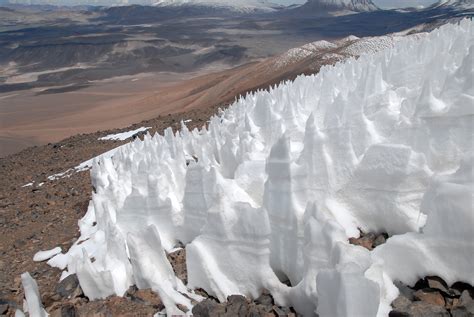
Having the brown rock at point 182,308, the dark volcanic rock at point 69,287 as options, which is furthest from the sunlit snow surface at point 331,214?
the dark volcanic rock at point 69,287

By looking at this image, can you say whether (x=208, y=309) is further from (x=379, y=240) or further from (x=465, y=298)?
(x=465, y=298)

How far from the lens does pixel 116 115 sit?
30.3m

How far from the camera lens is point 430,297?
2705mm

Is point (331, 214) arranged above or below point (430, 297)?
above

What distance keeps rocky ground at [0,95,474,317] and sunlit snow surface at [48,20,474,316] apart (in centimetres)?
10

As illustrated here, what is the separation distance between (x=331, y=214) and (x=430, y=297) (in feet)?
3.24

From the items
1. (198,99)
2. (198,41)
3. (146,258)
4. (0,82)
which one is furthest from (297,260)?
(198,41)

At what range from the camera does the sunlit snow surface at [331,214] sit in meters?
2.74

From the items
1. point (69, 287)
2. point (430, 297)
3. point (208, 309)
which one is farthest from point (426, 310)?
point (69, 287)

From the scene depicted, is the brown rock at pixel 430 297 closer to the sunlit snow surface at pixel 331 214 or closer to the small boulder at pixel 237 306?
the sunlit snow surface at pixel 331 214

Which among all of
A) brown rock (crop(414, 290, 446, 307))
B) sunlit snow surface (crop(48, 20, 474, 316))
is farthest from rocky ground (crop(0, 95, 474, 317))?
sunlit snow surface (crop(48, 20, 474, 316))

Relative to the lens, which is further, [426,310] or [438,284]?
[438,284]

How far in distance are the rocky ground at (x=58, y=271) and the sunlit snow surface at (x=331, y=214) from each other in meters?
0.10

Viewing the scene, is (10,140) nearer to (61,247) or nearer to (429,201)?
(61,247)
